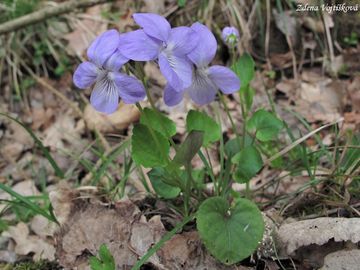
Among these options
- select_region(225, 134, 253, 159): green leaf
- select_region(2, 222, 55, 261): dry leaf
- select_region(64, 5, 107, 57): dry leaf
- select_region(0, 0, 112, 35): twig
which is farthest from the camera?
select_region(64, 5, 107, 57): dry leaf

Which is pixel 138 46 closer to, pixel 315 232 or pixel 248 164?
pixel 248 164

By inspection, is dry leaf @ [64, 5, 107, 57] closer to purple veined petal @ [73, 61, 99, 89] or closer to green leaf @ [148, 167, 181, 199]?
green leaf @ [148, 167, 181, 199]

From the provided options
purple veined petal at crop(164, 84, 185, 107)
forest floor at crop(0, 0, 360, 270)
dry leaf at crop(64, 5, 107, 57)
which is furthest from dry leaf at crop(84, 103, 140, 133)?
purple veined petal at crop(164, 84, 185, 107)

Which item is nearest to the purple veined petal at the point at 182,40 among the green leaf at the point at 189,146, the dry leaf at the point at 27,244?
the green leaf at the point at 189,146

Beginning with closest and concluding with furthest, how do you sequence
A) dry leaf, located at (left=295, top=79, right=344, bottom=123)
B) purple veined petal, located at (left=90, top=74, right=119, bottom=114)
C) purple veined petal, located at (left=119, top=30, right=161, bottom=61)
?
purple veined petal, located at (left=119, top=30, right=161, bottom=61)
purple veined petal, located at (left=90, top=74, right=119, bottom=114)
dry leaf, located at (left=295, top=79, right=344, bottom=123)

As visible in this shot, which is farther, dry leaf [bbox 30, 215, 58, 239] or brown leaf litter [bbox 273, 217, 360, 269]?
dry leaf [bbox 30, 215, 58, 239]

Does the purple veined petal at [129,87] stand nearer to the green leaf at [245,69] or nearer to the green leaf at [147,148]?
the green leaf at [147,148]

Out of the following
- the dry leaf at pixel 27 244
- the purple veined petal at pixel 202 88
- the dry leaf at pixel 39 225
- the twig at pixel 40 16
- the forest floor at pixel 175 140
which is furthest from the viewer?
the twig at pixel 40 16
